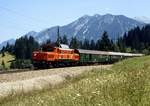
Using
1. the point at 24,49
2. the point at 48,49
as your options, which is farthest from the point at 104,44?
the point at 48,49

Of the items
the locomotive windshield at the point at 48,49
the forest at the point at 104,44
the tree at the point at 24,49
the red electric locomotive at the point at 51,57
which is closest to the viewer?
the red electric locomotive at the point at 51,57

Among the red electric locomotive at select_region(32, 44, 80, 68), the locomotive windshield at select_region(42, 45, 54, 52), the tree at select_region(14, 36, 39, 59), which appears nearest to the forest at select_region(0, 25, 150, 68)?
the tree at select_region(14, 36, 39, 59)

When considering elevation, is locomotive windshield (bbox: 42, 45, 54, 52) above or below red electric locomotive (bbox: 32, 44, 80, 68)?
above

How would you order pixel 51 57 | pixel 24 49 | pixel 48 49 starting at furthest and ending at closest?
1. pixel 24 49
2. pixel 48 49
3. pixel 51 57

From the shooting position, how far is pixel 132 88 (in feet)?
23.8

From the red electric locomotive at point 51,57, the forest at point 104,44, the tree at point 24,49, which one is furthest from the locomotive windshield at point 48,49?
the tree at point 24,49

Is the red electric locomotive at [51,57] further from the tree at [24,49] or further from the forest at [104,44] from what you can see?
the tree at [24,49]

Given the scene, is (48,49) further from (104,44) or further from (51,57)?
(104,44)

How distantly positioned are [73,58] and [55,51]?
8.53 meters

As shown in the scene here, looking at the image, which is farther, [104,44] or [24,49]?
[24,49]

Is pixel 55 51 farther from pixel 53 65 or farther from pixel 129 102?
pixel 129 102

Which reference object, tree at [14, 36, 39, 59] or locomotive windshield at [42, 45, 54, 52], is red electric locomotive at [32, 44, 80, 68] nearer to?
locomotive windshield at [42, 45, 54, 52]

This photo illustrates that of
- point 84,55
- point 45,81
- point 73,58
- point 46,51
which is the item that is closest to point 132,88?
point 45,81

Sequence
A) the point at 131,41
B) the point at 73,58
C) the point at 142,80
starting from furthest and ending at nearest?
the point at 131,41 → the point at 73,58 → the point at 142,80
